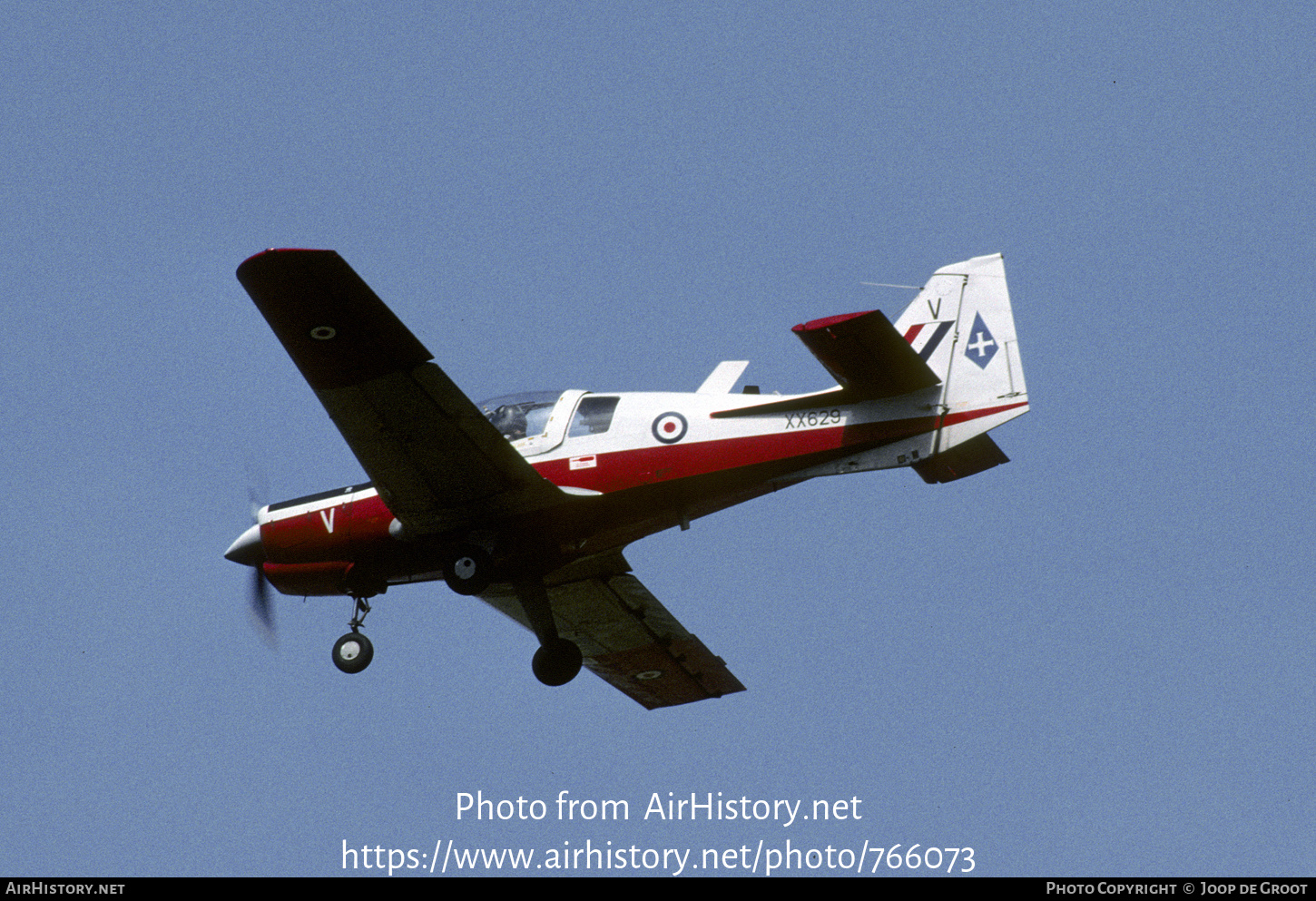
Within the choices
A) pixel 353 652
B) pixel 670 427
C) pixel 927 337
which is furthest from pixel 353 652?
pixel 927 337

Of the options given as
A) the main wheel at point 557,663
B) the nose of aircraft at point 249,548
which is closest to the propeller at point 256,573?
the nose of aircraft at point 249,548

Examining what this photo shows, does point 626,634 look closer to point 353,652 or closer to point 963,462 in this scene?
point 353,652

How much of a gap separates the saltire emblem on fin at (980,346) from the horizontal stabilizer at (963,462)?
74 cm

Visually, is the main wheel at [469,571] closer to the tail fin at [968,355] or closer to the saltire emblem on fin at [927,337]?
the tail fin at [968,355]

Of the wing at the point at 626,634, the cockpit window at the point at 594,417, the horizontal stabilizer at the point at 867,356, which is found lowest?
the wing at the point at 626,634

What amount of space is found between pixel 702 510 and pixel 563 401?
6.02ft

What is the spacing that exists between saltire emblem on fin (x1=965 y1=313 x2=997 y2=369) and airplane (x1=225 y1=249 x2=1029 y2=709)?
14 mm

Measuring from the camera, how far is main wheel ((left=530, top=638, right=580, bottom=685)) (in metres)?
17.9

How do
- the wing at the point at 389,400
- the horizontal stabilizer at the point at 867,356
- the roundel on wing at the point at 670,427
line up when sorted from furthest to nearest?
1. the roundel on wing at the point at 670,427
2. the horizontal stabilizer at the point at 867,356
3. the wing at the point at 389,400

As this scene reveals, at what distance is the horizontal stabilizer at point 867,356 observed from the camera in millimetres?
14328

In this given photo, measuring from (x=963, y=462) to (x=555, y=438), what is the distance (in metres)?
4.12

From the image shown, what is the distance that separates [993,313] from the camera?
50.1 ft
